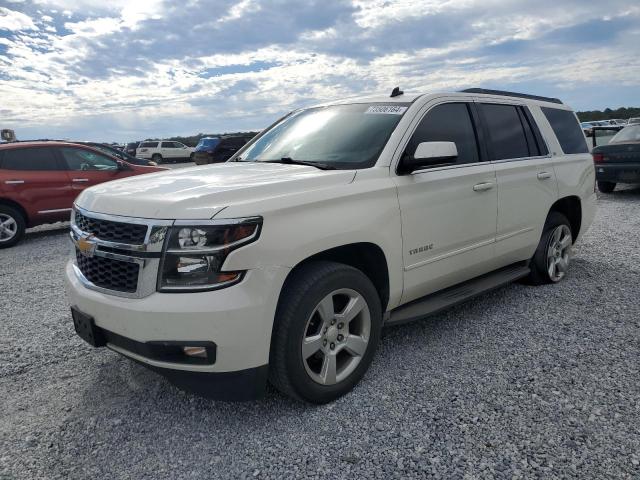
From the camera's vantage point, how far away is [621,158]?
10.5m

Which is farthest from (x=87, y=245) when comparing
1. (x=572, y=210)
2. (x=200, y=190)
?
(x=572, y=210)

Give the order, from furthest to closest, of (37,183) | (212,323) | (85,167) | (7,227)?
(85,167), (37,183), (7,227), (212,323)

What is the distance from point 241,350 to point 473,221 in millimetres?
2126

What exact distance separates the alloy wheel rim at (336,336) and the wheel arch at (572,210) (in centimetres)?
292

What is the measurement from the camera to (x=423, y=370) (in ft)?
10.7

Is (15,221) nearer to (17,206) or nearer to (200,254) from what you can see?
(17,206)

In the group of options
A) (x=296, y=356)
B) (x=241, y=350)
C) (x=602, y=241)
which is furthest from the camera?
(x=602, y=241)

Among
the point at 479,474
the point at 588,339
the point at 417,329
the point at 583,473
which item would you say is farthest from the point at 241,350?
the point at 588,339

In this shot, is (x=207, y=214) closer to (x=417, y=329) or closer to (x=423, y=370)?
(x=423, y=370)

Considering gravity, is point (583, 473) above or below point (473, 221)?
below

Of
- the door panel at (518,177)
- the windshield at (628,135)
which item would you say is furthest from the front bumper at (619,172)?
the door panel at (518,177)

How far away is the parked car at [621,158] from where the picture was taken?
10320 millimetres

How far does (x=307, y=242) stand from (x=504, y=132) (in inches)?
99.9

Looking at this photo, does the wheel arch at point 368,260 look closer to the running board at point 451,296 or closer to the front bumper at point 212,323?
the running board at point 451,296
